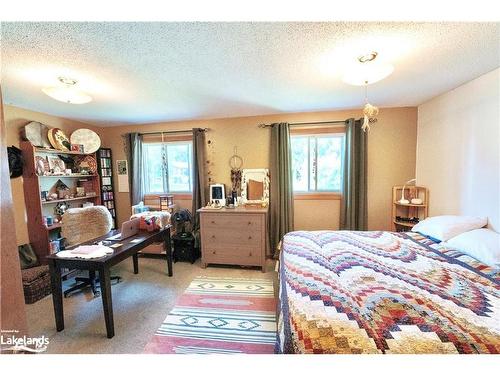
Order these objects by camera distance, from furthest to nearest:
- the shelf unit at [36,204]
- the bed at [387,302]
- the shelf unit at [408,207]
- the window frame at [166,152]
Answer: the window frame at [166,152], the shelf unit at [408,207], the shelf unit at [36,204], the bed at [387,302]

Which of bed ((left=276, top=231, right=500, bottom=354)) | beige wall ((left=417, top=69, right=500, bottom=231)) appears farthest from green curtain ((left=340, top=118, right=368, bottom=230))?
bed ((left=276, top=231, right=500, bottom=354))

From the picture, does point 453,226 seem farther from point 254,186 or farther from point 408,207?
point 254,186

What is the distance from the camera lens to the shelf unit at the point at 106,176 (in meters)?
3.45

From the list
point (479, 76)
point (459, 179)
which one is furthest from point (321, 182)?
point (479, 76)

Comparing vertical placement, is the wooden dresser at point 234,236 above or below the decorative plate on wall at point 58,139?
below

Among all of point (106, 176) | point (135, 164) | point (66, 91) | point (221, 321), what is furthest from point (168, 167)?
point (221, 321)

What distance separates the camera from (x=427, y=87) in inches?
84.3

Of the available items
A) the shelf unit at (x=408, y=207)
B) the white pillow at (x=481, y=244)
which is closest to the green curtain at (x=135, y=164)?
the shelf unit at (x=408, y=207)

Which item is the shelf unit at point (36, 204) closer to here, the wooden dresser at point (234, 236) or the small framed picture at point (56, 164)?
the small framed picture at point (56, 164)

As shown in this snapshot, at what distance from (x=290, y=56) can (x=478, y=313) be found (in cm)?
186

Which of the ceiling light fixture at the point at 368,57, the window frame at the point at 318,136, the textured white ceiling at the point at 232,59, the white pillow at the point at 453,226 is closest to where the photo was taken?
the textured white ceiling at the point at 232,59

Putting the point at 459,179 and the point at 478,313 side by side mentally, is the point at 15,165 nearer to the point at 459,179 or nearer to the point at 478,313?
the point at 478,313

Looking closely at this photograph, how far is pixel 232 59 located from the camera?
152cm
